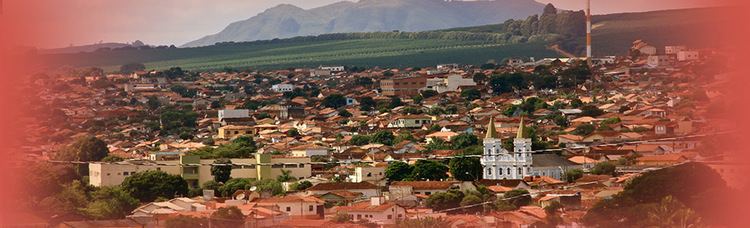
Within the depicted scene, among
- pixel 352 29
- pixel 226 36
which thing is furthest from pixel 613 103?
pixel 352 29

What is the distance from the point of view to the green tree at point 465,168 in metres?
15.2

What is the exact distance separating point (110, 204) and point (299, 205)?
1.24 metres

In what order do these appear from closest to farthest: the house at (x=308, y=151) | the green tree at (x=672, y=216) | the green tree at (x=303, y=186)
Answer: the green tree at (x=672, y=216) < the green tree at (x=303, y=186) < the house at (x=308, y=151)

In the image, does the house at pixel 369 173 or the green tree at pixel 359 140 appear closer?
the house at pixel 369 173

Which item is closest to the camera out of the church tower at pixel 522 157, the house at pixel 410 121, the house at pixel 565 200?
the house at pixel 565 200

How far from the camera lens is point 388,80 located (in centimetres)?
3569

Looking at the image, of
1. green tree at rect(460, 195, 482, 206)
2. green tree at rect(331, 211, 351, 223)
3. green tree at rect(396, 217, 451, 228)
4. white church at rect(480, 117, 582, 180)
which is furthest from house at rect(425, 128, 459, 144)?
green tree at rect(396, 217, 451, 228)

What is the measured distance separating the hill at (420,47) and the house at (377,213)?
75.9 feet

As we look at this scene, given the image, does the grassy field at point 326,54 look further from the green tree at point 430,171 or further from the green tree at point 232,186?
the green tree at point 430,171

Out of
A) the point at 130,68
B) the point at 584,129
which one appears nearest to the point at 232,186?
the point at 584,129

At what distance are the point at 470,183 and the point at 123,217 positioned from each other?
3226mm

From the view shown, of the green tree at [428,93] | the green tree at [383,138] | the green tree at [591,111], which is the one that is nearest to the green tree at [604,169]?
the green tree at [383,138]

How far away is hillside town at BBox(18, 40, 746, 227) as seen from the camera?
1194 cm

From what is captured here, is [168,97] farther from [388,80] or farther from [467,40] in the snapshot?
[467,40]
